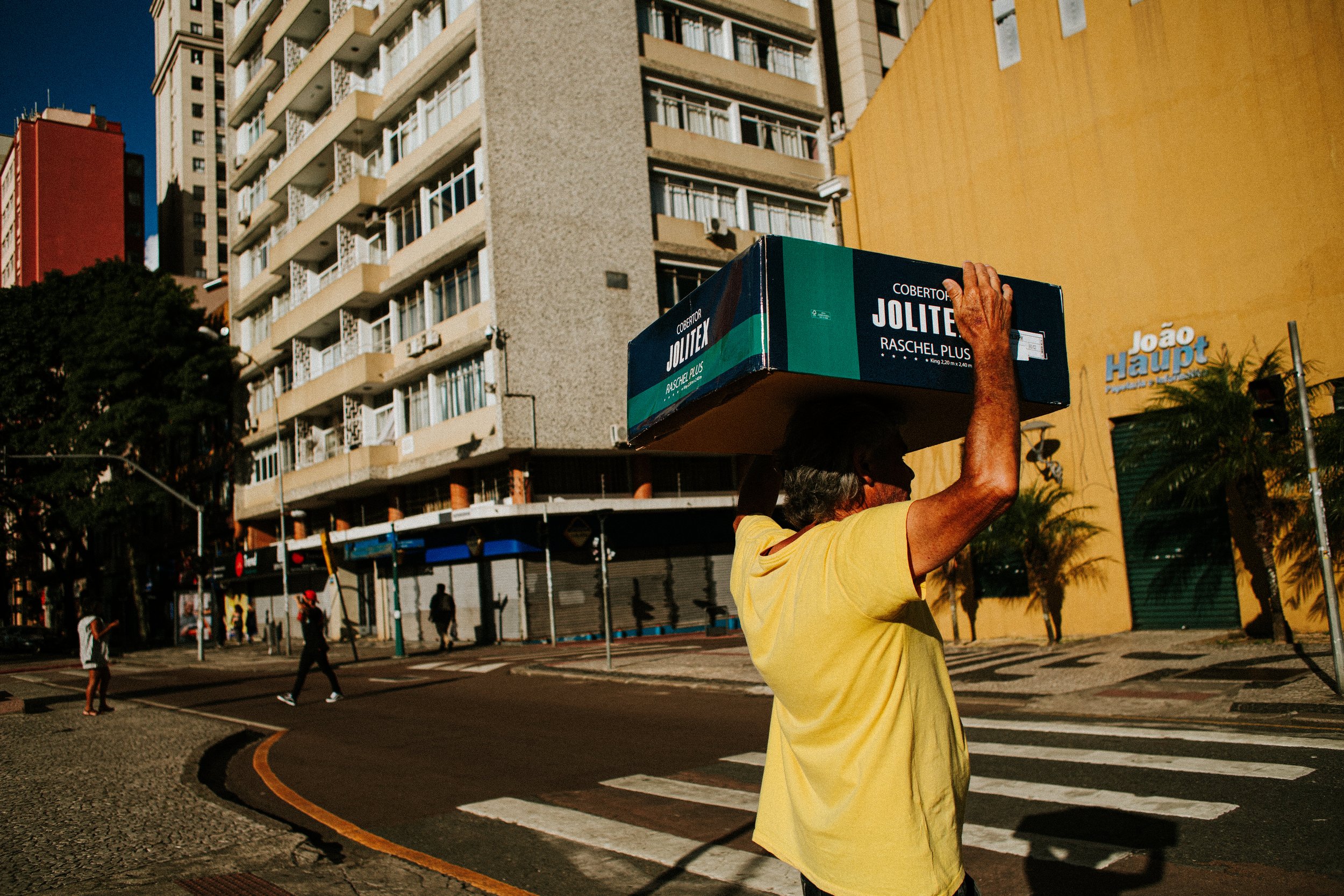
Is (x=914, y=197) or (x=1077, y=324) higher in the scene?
(x=914, y=197)

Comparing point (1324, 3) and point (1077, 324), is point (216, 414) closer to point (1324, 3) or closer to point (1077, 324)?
point (1077, 324)

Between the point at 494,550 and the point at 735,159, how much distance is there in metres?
15.1

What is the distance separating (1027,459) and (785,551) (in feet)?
47.6

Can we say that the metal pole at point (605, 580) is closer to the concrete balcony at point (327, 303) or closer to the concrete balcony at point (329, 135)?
the concrete balcony at point (327, 303)

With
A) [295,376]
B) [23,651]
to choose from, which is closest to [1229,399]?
[295,376]

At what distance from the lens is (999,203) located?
54.0 ft

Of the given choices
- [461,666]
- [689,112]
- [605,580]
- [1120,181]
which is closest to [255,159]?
[689,112]

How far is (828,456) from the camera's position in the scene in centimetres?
208

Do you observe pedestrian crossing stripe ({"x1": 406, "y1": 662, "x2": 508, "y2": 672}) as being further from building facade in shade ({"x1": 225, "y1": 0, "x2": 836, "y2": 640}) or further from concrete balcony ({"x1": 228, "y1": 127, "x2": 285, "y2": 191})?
concrete balcony ({"x1": 228, "y1": 127, "x2": 285, "y2": 191})

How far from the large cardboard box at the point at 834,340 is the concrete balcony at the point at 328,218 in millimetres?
30914

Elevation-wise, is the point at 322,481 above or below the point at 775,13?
below

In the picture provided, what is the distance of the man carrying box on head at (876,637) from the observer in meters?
1.73

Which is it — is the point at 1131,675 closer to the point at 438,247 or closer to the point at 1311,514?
the point at 1311,514

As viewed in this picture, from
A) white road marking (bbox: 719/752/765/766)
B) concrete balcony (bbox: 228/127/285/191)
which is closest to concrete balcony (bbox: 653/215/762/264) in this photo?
concrete balcony (bbox: 228/127/285/191)
